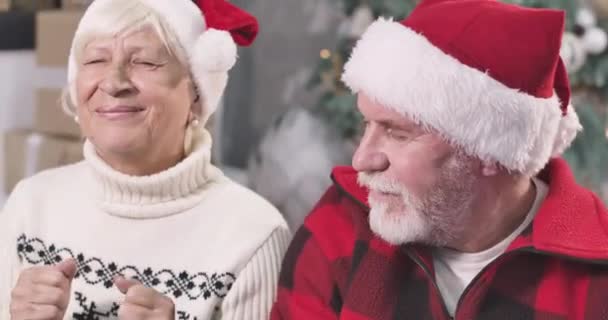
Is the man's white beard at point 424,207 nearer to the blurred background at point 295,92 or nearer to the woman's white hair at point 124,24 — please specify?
the woman's white hair at point 124,24

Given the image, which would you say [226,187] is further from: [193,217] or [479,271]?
[479,271]

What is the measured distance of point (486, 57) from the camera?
1357mm

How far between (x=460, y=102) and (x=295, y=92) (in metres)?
2.40

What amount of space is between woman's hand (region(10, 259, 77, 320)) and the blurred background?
1557mm

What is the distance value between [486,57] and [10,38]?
231 cm

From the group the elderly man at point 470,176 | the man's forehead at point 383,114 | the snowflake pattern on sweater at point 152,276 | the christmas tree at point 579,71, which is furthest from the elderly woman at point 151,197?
the christmas tree at point 579,71

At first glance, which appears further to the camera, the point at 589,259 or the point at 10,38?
the point at 10,38

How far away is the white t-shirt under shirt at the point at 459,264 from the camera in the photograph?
1.43m

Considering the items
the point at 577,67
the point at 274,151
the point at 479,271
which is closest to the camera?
the point at 479,271

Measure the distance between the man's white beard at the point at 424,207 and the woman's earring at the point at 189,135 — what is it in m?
0.35

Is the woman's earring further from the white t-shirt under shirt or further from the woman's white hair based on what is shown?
the white t-shirt under shirt

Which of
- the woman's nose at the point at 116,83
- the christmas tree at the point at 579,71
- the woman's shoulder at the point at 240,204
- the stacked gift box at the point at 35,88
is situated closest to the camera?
the woman's nose at the point at 116,83

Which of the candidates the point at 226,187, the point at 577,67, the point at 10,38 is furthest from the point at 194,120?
the point at 10,38

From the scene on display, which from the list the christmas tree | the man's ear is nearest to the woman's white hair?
the man's ear
